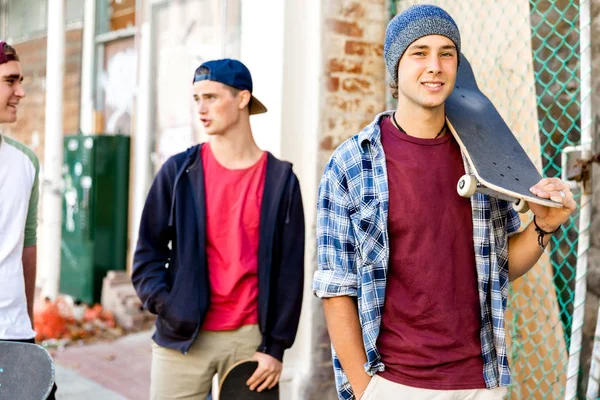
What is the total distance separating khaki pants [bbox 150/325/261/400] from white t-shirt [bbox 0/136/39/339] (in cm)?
60

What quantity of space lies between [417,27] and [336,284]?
0.77m

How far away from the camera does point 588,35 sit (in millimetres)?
3016

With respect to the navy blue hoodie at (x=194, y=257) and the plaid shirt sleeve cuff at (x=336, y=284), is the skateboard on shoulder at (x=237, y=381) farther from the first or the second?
the plaid shirt sleeve cuff at (x=336, y=284)

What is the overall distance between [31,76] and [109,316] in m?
4.43

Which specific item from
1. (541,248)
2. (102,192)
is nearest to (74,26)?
(102,192)

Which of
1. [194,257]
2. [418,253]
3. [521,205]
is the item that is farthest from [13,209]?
[521,205]

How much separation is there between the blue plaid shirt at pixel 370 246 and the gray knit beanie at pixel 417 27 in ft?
0.82

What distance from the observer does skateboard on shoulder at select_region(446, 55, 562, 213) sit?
1957mm

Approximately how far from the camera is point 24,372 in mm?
2031

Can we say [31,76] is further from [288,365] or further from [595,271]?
[595,271]

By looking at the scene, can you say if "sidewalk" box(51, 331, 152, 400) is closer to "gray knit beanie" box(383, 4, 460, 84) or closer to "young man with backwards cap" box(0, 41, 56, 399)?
"young man with backwards cap" box(0, 41, 56, 399)

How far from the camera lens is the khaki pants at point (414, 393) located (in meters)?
2.05

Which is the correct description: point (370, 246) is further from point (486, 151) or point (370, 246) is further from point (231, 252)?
point (231, 252)

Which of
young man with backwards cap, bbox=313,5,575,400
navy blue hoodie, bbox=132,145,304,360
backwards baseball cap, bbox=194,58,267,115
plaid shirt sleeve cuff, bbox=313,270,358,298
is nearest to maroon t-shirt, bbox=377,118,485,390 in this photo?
young man with backwards cap, bbox=313,5,575,400
